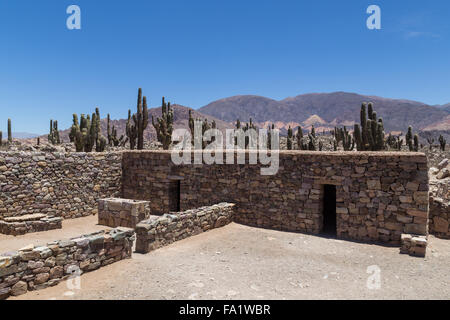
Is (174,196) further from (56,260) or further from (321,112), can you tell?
(321,112)

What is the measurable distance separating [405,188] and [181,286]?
21.6 ft

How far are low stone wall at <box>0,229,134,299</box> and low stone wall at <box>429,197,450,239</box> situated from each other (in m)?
9.24

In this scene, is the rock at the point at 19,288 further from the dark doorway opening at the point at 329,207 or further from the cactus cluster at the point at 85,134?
the cactus cluster at the point at 85,134

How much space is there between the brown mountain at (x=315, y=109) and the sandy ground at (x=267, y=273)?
429 ft

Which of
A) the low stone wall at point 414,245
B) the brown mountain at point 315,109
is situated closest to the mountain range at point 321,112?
the brown mountain at point 315,109

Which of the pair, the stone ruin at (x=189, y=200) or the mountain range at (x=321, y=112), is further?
the mountain range at (x=321, y=112)

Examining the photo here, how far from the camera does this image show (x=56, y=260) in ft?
18.8

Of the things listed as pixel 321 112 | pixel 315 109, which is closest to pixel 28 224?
pixel 321 112

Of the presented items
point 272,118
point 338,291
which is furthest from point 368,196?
point 272,118

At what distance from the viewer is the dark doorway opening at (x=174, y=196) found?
13142 millimetres

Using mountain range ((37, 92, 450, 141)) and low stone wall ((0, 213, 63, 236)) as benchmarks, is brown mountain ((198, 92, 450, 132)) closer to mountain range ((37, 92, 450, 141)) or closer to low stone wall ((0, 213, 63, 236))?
mountain range ((37, 92, 450, 141))

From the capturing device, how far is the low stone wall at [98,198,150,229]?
1046 centimetres

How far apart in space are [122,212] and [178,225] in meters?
2.89

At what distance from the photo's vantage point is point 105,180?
13.5 m
